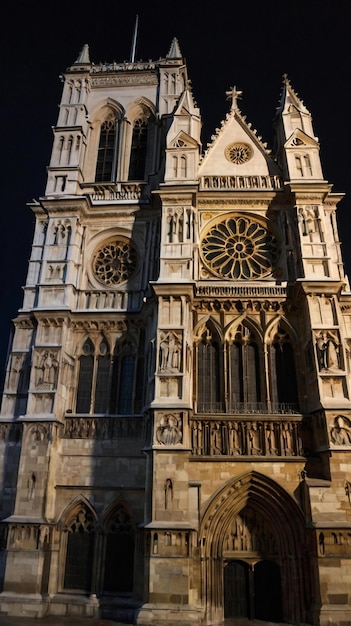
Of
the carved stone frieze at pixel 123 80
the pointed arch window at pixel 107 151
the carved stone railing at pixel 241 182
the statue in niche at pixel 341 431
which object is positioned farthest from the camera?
the carved stone frieze at pixel 123 80

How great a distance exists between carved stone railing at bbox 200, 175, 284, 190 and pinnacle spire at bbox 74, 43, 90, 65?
11313 millimetres

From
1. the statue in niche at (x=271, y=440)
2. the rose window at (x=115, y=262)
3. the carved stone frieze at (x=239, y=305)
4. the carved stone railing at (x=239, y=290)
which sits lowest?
the statue in niche at (x=271, y=440)

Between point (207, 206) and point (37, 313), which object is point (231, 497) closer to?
point (37, 313)

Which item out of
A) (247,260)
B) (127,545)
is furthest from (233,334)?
(127,545)

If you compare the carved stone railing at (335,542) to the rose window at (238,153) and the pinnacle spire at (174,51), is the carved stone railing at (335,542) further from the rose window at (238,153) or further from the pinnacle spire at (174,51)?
the pinnacle spire at (174,51)

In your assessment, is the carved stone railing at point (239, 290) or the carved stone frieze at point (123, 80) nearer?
the carved stone railing at point (239, 290)

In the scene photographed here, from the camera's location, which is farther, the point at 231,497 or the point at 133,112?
the point at 133,112

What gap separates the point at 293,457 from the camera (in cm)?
1513

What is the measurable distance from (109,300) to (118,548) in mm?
9004

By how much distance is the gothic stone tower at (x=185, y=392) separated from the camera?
14258mm

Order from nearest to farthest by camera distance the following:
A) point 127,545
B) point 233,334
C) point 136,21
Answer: point 127,545 → point 233,334 → point 136,21

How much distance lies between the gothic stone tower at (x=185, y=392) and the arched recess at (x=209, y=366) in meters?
0.07

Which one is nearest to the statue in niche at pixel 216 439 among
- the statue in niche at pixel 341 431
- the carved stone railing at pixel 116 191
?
the statue in niche at pixel 341 431

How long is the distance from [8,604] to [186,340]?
31.7 feet
